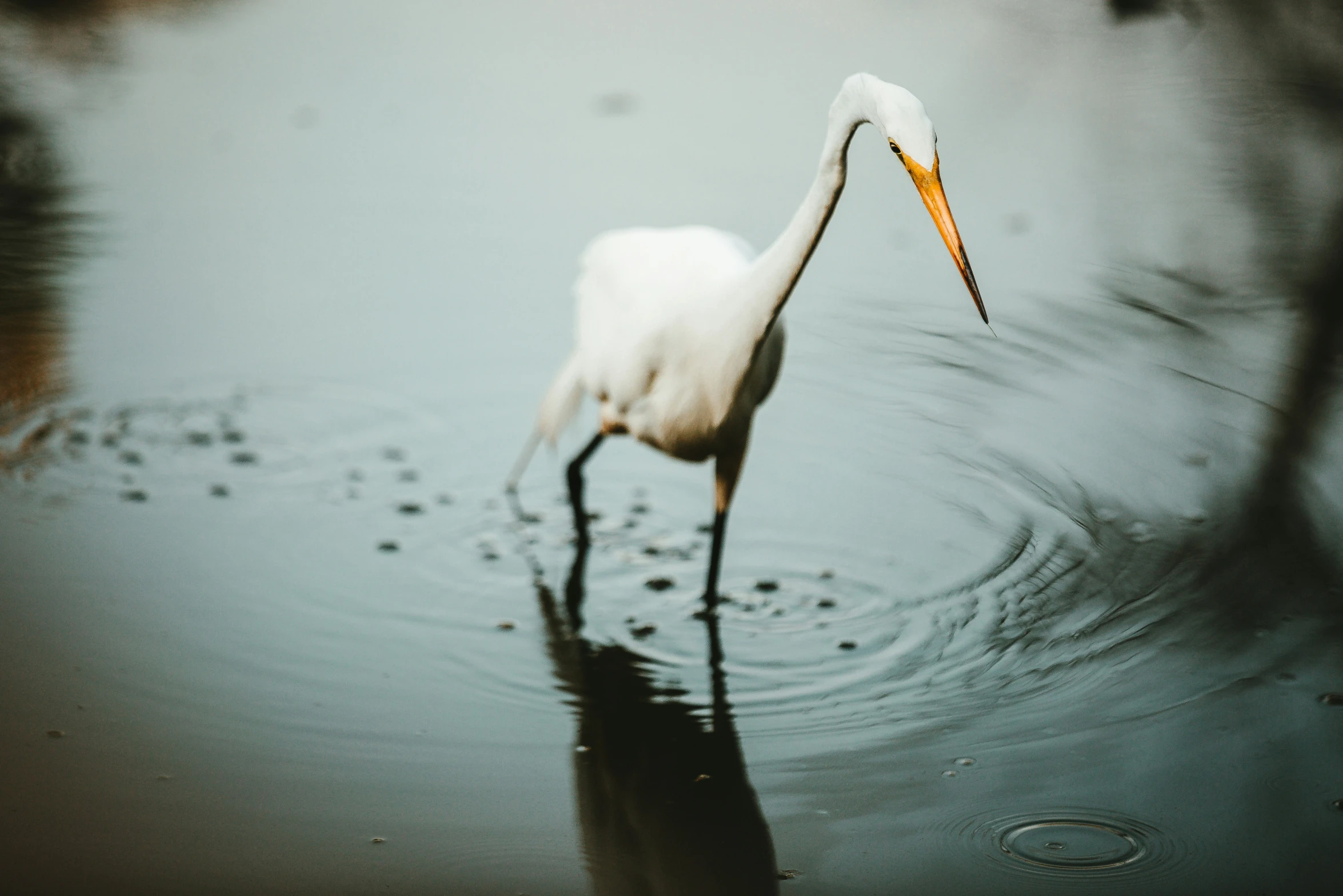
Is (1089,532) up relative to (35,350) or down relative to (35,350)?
down

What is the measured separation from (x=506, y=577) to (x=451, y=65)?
258cm

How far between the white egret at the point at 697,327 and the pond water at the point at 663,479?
0.23 meters

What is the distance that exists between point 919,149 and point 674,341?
2.20 feet

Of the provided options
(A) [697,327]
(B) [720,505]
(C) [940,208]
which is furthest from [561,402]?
(C) [940,208]

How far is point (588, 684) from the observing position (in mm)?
2002

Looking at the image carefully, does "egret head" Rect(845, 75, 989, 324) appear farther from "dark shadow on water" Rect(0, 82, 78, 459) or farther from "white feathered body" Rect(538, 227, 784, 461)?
"dark shadow on water" Rect(0, 82, 78, 459)

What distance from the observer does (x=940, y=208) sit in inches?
56.1

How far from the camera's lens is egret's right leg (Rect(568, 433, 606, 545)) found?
95.0 inches

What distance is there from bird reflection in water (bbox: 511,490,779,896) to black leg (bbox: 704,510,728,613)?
1.3 inches

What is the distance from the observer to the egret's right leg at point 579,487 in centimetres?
241

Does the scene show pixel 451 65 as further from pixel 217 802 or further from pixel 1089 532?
pixel 217 802

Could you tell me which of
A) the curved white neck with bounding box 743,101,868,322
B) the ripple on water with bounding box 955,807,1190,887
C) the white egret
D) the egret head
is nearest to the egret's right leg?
the white egret

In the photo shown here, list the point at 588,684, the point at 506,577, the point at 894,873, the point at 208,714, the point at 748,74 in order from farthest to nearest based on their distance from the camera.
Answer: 1. the point at 748,74
2. the point at 506,577
3. the point at 588,684
4. the point at 208,714
5. the point at 894,873

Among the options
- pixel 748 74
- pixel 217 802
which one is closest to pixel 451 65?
pixel 748 74
